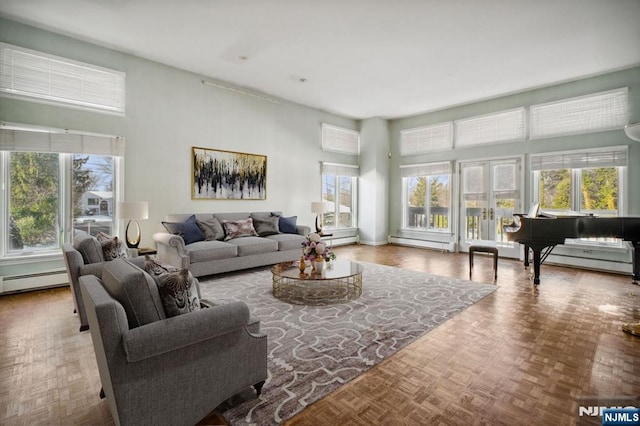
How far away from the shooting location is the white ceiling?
143 inches

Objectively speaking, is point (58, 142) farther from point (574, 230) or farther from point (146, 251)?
point (574, 230)

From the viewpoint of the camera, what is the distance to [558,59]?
16.2 ft

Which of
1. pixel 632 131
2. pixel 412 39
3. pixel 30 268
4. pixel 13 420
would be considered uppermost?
pixel 412 39

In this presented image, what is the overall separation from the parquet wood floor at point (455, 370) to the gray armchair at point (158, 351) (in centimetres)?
28

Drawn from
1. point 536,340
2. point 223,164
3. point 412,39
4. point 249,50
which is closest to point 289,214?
point 223,164

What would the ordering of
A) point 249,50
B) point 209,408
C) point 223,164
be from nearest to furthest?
point 209,408, point 249,50, point 223,164

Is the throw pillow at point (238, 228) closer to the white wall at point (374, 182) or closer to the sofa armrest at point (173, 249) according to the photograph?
the sofa armrest at point (173, 249)

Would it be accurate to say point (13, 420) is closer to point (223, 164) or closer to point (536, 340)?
point (536, 340)

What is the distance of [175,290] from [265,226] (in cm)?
439

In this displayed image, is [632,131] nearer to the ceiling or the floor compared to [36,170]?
nearer to the ceiling

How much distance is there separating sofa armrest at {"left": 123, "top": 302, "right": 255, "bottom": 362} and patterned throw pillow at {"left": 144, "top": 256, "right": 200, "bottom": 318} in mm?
67

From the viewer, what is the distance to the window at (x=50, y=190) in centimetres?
411

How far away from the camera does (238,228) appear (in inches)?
220

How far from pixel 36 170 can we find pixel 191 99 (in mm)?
2529
